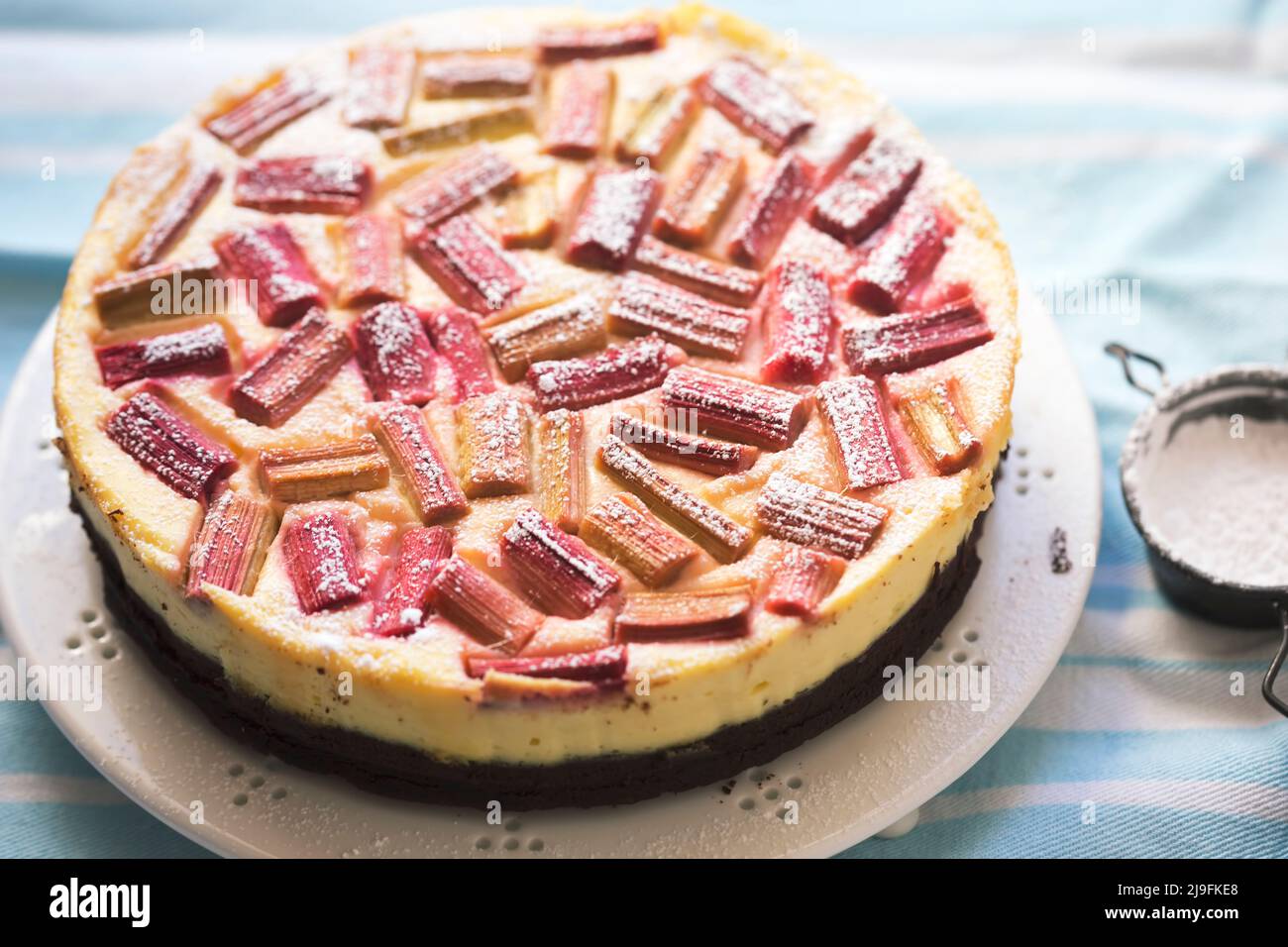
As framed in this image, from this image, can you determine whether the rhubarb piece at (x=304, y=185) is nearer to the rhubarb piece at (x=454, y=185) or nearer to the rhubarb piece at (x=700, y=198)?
the rhubarb piece at (x=454, y=185)

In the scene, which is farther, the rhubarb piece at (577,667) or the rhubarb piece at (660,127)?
the rhubarb piece at (660,127)

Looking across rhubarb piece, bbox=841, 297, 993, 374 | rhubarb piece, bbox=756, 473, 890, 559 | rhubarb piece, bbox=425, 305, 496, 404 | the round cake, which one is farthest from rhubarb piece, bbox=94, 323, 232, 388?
rhubarb piece, bbox=841, 297, 993, 374

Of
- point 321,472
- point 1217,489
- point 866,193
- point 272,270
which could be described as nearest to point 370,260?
point 272,270

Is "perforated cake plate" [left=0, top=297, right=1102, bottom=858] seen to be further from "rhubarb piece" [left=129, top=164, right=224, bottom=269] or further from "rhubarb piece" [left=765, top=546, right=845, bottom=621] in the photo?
"rhubarb piece" [left=129, top=164, right=224, bottom=269]

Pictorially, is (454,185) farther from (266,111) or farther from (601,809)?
(601,809)

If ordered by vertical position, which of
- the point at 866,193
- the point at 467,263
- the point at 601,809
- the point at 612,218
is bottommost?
the point at 601,809

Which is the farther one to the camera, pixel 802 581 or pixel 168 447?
pixel 168 447

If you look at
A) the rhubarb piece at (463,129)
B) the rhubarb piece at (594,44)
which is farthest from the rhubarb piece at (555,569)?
the rhubarb piece at (594,44)
